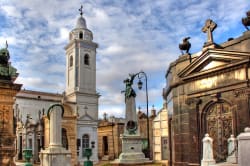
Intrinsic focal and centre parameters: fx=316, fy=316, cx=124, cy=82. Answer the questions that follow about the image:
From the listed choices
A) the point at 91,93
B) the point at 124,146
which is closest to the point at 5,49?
the point at 124,146

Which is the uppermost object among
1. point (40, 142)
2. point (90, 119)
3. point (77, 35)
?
point (77, 35)

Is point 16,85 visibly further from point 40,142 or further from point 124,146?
point 40,142

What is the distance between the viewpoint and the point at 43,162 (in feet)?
40.5

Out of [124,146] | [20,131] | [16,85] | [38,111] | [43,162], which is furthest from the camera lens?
[38,111]

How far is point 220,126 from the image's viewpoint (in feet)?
43.8

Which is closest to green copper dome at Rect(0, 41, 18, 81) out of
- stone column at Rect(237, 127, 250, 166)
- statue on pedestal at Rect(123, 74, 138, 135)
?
stone column at Rect(237, 127, 250, 166)

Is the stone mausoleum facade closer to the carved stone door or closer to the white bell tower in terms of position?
the carved stone door

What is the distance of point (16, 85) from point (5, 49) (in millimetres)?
1206

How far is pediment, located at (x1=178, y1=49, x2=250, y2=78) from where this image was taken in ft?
41.5

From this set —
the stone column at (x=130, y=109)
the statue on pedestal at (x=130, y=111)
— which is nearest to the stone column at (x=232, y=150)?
the statue on pedestal at (x=130, y=111)

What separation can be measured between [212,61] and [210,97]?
157 cm

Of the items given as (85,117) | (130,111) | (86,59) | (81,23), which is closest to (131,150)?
(130,111)

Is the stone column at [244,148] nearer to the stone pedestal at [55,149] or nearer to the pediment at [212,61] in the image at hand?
the pediment at [212,61]

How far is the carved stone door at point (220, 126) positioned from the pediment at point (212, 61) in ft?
5.32
